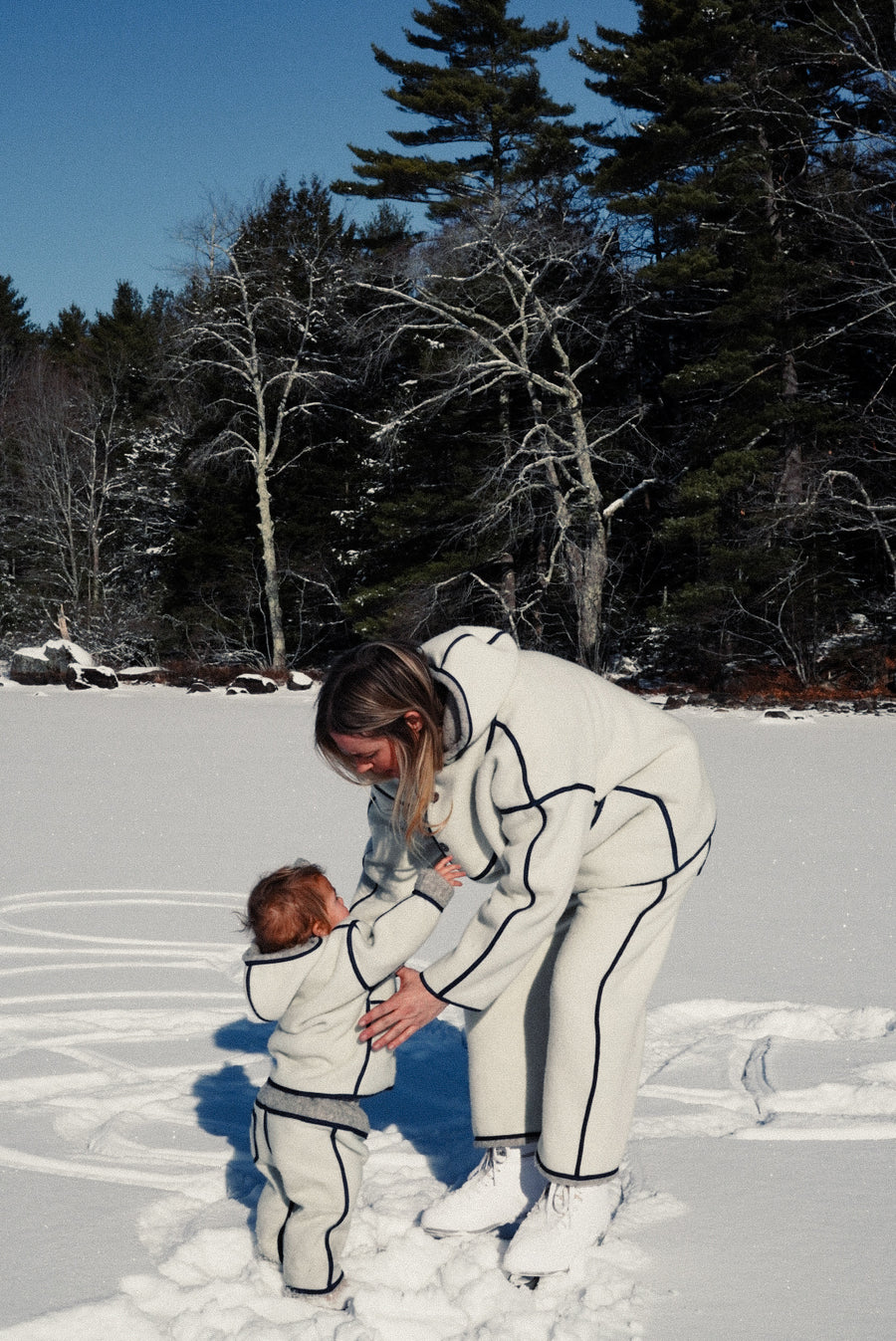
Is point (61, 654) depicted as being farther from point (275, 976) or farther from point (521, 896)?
point (521, 896)

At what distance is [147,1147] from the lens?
2.60 metres

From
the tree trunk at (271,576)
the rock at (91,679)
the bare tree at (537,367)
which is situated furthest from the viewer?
the tree trunk at (271,576)

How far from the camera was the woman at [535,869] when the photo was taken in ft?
6.27

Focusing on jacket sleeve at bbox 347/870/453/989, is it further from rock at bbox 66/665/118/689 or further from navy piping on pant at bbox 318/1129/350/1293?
rock at bbox 66/665/118/689

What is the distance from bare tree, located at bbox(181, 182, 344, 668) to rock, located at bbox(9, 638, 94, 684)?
3.61 metres

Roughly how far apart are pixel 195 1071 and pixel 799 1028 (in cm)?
175

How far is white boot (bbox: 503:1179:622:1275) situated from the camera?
6.63 feet

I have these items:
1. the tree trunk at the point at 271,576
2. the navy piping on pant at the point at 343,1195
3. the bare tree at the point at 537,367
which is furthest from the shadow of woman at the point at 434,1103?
the tree trunk at the point at 271,576

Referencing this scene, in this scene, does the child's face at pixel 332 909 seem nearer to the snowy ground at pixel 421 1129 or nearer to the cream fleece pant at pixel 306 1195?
the cream fleece pant at pixel 306 1195

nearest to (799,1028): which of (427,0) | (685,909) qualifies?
(685,909)

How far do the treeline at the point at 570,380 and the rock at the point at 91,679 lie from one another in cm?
360

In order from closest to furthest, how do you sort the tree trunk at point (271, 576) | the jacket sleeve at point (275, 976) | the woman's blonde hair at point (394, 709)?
the woman's blonde hair at point (394, 709) → the jacket sleeve at point (275, 976) → the tree trunk at point (271, 576)

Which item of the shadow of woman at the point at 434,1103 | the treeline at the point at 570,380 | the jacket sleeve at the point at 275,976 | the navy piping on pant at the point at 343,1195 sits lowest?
the shadow of woman at the point at 434,1103

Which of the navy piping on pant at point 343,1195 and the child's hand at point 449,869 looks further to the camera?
the child's hand at point 449,869
